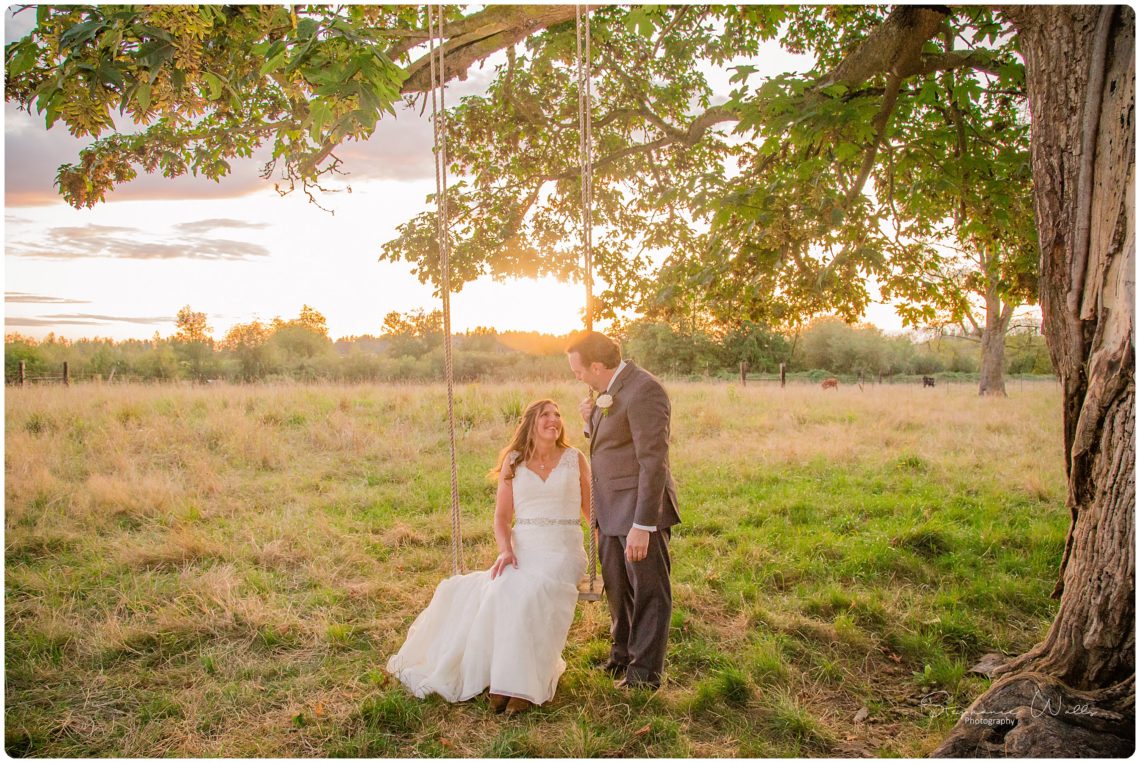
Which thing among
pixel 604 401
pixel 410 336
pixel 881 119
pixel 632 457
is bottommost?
pixel 632 457

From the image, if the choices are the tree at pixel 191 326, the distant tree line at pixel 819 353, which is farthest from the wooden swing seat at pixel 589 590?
the distant tree line at pixel 819 353

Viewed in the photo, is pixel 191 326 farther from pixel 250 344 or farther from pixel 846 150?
pixel 846 150

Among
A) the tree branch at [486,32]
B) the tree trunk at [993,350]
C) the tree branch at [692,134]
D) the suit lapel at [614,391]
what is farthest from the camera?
the tree trunk at [993,350]

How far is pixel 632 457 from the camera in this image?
3.60 meters

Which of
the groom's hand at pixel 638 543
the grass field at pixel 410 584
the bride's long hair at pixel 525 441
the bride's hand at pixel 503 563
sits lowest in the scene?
the grass field at pixel 410 584

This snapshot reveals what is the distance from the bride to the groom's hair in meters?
0.33

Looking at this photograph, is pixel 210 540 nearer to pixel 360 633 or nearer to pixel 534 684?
pixel 360 633

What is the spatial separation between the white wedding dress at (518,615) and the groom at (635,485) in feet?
0.70

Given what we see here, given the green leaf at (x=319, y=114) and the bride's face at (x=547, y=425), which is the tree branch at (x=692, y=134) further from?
the green leaf at (x=319, y=114)

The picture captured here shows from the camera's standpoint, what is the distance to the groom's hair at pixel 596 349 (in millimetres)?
3666

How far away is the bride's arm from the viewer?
3.65 metres

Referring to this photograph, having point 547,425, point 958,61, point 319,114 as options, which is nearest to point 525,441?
point 547,425

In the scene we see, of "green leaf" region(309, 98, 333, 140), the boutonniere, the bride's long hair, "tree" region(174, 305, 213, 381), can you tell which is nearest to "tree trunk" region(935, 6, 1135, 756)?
the boutonniere

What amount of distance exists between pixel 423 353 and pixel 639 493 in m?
19.0
